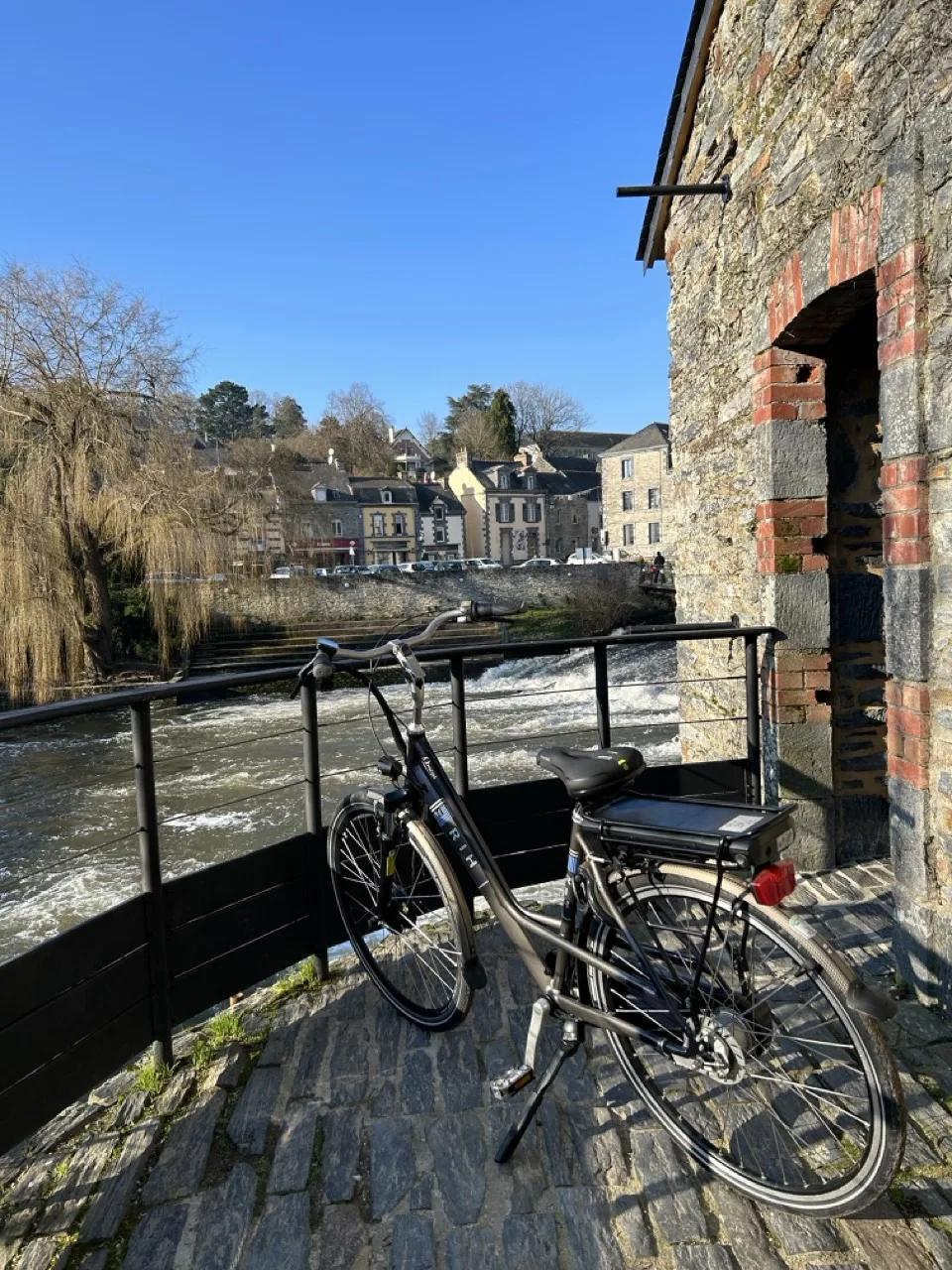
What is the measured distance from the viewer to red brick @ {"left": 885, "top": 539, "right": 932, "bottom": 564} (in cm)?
261

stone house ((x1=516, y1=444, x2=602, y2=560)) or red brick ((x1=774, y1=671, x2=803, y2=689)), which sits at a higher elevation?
Result: stone house ((x1=516, y1=444, x2=602, y2=560))

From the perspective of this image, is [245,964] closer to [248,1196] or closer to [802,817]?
[248,1196]

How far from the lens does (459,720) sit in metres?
3.18

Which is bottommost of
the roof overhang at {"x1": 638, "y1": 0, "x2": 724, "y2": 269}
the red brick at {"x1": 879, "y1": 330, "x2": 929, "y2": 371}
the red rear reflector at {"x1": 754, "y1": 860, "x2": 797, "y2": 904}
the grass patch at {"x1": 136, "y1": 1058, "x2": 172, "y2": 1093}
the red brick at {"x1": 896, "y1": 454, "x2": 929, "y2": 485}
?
the grass patch at {"x1": 136, "y1": 1058, "x2": 172, "y2": 1093}

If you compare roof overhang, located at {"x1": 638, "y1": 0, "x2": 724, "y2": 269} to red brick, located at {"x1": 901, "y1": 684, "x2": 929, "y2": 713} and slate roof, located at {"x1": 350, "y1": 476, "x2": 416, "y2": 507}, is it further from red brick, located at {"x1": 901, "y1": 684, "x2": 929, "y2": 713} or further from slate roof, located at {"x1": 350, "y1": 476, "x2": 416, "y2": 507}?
slate roof, located at {"x1": 350, "y1": 476, "x2": 416, "y2": 507}

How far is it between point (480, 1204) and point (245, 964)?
1097mm

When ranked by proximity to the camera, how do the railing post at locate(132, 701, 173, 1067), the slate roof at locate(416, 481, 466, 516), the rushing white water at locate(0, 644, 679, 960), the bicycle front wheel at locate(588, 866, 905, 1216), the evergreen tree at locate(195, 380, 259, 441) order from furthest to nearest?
the evergreen tree at locate(195, 380, 259, 441) → the slate roof at locate(416, 481, 466, 516) → the rushing white water at locate(0, 644, 679, 960) → the railing post at locate(132, 701, 173, 1067) → the bicycle front wheel at locate(588, 866, 905, 1216)

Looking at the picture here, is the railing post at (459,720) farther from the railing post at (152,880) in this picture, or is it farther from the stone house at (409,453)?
the stone house at (409,453)

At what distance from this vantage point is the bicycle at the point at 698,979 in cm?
168

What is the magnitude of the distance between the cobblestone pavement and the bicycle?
93 millimetres

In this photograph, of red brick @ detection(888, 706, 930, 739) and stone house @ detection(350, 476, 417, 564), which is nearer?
red brick @ detection(888, 706, 930, 739)

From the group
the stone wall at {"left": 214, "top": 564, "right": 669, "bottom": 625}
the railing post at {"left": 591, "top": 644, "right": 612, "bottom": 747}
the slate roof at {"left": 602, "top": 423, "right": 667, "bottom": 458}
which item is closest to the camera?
the railing post at {"left": 591, "top": 644, "right": 612, "bottom": 747}

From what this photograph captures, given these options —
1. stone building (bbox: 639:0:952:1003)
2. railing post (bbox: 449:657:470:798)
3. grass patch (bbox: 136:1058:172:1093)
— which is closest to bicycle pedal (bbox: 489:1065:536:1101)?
grass patch (bbox: 136:1058:172:1093)

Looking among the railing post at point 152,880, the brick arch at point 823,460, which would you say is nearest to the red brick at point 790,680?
the brick arch at point 823,460
